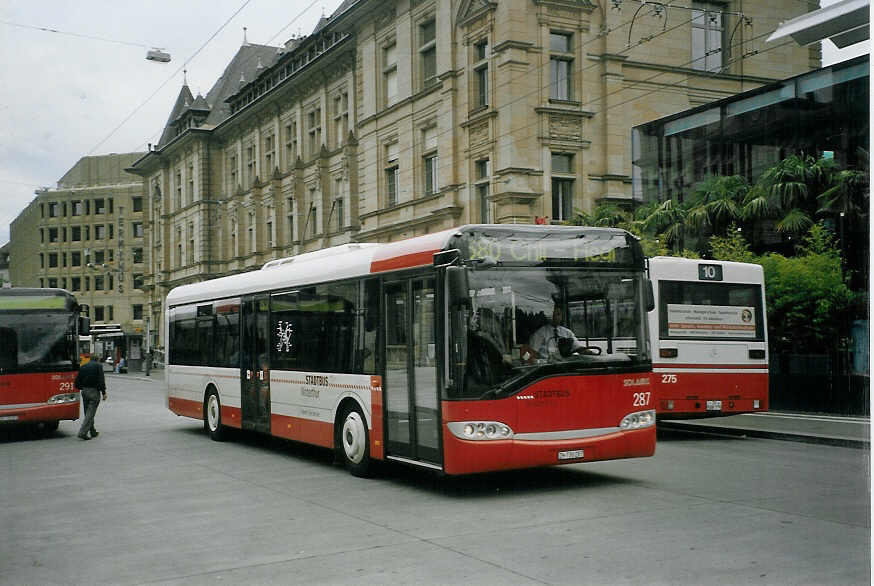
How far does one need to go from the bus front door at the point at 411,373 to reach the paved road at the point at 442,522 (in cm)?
54

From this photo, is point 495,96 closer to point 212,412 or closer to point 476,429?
point 212,412

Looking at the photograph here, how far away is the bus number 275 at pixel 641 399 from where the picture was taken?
10797 millimetres

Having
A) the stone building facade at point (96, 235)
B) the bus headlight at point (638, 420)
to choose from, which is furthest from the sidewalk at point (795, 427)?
the stone building facade at point (96, 235)

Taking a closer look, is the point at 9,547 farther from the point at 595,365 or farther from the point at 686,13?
the point at 686,13

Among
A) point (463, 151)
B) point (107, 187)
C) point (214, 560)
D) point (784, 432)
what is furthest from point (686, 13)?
point (107, 187)

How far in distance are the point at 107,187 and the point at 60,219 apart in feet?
25.2

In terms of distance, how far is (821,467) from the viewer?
12.2 m

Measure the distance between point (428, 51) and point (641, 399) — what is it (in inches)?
1049

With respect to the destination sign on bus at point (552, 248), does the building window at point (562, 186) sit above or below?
above

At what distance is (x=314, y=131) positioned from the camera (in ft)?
158

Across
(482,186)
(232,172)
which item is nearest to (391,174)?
(482,186)

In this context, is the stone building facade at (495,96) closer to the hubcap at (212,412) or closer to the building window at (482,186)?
the building window at (482,186)

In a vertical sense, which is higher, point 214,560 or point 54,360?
point 54,360

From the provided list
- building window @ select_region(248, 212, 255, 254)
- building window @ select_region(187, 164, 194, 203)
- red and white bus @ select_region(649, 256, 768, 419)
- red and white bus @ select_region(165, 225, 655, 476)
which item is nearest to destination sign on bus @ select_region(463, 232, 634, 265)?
red and white bus @ select_region(165, 225, 655, 476)
